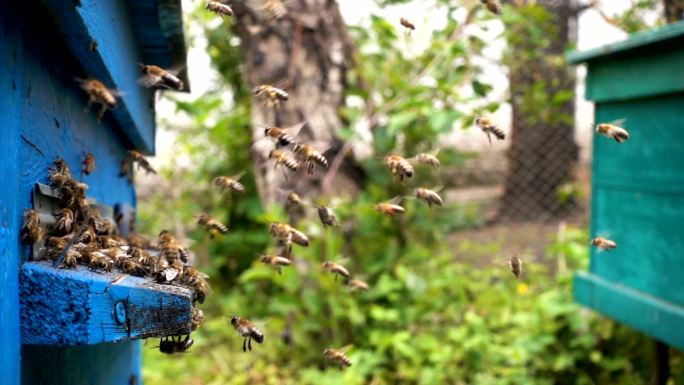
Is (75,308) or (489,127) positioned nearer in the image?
(75,308)

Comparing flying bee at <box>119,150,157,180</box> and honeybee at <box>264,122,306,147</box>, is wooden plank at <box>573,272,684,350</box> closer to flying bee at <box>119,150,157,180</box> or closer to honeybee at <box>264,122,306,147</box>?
honeybee at <box>264,122,306,147</box>

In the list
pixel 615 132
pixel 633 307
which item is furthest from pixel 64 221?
pixel 633 307

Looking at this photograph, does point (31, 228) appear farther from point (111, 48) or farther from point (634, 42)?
point (634, 42)

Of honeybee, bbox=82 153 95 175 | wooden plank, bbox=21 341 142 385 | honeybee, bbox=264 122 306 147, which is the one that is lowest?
wooden plank, bbox=21 341 142 385

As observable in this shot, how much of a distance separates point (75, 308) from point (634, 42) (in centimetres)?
281

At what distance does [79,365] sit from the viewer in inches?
54.2

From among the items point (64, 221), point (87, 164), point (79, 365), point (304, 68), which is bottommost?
point (79, 365)

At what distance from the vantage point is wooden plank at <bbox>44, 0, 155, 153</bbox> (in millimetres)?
1102

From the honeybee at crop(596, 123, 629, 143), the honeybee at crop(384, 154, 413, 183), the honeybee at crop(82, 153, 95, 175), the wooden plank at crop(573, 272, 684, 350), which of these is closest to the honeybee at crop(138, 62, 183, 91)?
the honeybee at crop(82, 153, 95, 175)

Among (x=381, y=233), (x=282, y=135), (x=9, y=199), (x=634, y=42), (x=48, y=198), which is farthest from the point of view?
(x=381, y=233)

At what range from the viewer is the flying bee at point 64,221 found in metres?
1.24

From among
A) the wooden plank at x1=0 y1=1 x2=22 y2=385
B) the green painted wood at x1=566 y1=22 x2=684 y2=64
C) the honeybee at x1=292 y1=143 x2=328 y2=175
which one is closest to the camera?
the wooden plank at x1=0 y1=1 x2=22 y2=385

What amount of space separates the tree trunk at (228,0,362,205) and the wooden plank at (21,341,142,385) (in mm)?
2904

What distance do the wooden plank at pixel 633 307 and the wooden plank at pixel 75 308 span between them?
255 centimetres
